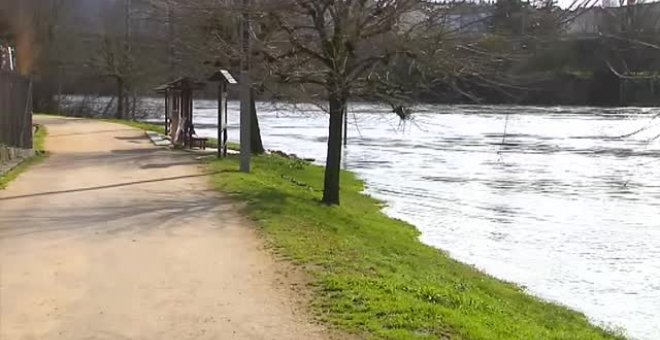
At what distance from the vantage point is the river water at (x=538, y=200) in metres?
14.1

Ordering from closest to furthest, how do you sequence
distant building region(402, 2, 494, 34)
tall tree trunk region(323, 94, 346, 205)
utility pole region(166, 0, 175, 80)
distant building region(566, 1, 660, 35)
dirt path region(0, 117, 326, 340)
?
1. distant building region(566, 1, 660, 35)
2. dirt path region(0, 117, 326, 340)
3. distant building region(402, 2, 494, 34)
4. tall tree trunk region(323, 94, 346, 205)
5. utility pole region(166, 0, 175, 80)

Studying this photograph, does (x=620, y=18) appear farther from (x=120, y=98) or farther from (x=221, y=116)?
(x=120, y=98)

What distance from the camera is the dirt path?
795cm

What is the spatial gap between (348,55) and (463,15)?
239 centimetres

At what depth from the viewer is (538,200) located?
84.0 feet

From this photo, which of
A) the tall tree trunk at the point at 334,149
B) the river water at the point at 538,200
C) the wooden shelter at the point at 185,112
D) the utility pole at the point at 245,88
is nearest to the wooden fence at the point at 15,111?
the wooden shelter at the point at 185,112

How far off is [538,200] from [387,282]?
16.3m

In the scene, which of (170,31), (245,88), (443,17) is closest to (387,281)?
(443,17)

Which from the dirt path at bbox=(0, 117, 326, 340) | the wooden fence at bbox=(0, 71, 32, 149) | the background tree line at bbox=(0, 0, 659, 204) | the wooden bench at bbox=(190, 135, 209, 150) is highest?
the background tree line at bbox=(0, 0, 659, 204)

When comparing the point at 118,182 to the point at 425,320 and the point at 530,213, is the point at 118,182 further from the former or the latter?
the point at 425,320

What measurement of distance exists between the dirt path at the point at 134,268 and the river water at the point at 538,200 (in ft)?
12.5

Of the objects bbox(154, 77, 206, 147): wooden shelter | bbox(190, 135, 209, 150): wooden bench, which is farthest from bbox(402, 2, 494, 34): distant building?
bbox(190, 135, 209, 150): wooden bench

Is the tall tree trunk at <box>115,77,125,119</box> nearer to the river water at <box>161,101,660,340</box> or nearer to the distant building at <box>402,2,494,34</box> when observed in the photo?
the river water at <box>161,101,660,340</box>

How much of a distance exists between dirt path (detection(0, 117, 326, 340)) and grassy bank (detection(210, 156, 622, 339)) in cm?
45
